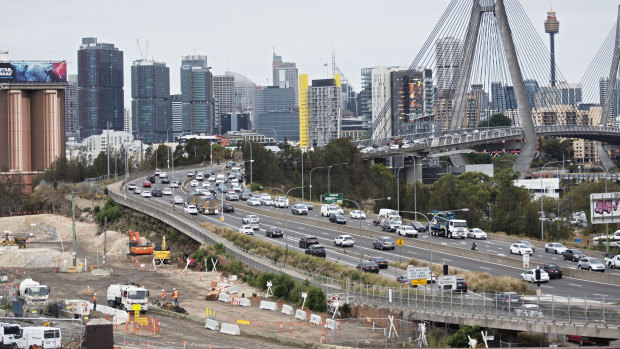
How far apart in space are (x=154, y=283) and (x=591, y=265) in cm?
3089

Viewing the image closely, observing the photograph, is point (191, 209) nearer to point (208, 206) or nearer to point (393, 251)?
point (208, 206)

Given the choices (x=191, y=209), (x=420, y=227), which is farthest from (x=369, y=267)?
(x=191, y=209)

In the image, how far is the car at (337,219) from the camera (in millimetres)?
91125

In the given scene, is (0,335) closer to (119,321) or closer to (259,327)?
(119,321)

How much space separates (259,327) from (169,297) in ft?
45.5

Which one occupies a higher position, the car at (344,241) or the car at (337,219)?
the car at (337,219)

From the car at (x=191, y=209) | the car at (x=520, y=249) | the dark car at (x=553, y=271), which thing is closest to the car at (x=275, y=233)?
the car at (x=191, y=209)

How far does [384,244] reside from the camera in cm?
7375

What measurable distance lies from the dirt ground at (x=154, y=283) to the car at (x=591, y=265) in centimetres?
2051

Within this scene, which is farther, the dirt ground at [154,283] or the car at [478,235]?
the car at [478,235]

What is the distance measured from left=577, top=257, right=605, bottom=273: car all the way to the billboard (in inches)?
5437

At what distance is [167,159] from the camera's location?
17625 centimetres

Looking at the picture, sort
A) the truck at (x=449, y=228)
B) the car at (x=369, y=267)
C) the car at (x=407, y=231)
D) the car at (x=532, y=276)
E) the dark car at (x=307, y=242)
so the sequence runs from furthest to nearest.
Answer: the truck at (x=449, y=228) < the car at (x=407, y=231) < the dark car at (x=307, y=242) < the car at (x=369, y=267) < the car at (x=532, y=276)

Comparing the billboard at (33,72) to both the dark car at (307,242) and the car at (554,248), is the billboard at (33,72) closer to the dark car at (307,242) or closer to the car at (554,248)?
the dark car at (307,242)
